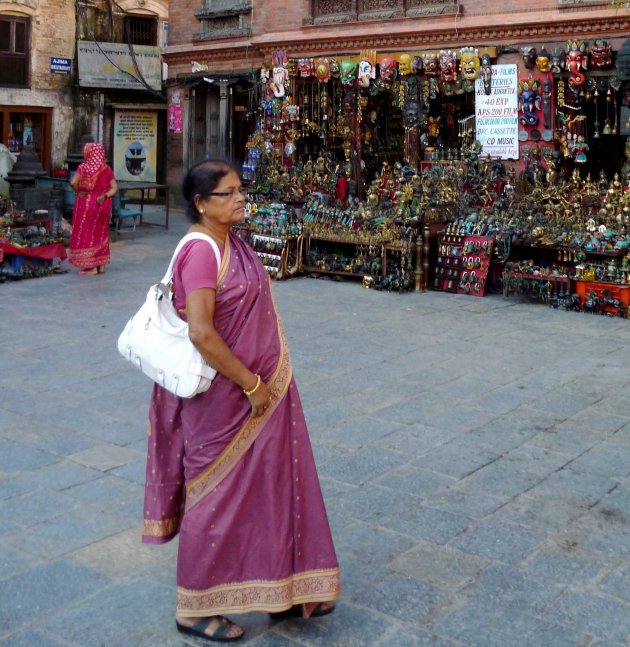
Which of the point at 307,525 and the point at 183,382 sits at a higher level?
the point at 183,382

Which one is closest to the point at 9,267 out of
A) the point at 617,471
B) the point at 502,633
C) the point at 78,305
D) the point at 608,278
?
the point at 78,305

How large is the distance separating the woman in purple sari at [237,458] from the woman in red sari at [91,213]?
853 centimetres

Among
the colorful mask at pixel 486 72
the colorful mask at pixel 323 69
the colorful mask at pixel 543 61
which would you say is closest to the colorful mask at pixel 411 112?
the colorful mask at pixel 486 72

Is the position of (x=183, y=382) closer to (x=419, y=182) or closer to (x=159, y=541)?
(x=159, y=541)

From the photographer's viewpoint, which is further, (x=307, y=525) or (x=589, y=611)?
(x=589, y=611)

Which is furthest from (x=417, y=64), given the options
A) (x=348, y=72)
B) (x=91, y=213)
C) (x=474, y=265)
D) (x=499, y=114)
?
(x=91, y=213)

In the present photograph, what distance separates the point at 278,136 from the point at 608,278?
7.15 meters

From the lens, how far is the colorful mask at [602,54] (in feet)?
37.3

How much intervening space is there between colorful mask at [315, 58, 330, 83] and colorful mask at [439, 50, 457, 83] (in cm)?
202

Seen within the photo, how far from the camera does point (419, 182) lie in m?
11.5

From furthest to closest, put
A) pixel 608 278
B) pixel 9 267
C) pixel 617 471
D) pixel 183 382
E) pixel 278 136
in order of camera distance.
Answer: pixel 278 136, pixel 9 267, pixel 608 278, pixel 617 471, pixel 183 382

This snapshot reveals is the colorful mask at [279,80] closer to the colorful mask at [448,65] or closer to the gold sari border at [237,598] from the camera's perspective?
the colorful mask at [448,65]

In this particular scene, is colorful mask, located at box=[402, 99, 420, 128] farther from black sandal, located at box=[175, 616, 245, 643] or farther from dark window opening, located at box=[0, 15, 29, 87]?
black sandal, located at box=[175, 616, 245, 643]

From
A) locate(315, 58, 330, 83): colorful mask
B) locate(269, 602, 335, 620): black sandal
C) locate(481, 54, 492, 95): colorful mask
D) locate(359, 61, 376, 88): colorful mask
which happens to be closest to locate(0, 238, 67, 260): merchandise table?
locate(315, 58, 330, 83): colorful mask
